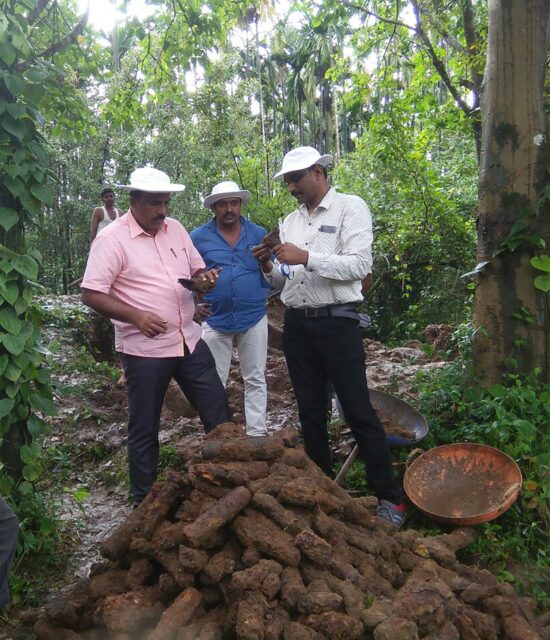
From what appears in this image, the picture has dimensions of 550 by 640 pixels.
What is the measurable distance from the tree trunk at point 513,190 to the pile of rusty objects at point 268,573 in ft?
6.63

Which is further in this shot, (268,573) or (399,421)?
(399,421)

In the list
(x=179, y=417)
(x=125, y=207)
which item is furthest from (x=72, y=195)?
(x=179, y=417)

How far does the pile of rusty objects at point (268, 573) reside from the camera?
7.41 ft

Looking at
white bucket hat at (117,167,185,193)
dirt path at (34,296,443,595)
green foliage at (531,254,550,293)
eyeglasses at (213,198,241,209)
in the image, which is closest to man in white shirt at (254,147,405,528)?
white bucket hat at (117,167,185,193)

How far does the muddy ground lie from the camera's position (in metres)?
4.14

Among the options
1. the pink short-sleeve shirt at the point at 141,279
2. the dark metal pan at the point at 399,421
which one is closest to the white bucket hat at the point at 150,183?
the pink short-sleeve shirt at the point at 141,279

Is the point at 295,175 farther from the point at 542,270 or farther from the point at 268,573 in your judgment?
the point at 268,573

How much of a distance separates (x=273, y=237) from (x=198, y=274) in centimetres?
58

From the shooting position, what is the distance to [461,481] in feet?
12.6

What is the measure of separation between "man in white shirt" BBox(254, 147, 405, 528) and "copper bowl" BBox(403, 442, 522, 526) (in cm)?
23

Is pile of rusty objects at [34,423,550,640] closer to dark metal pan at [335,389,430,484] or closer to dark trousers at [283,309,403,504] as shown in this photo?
dark trousers at [283,309,403,504]

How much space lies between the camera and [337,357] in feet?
11.8

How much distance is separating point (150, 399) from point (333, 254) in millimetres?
1434

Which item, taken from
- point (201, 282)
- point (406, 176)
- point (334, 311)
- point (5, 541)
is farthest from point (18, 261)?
point (406, 176)
